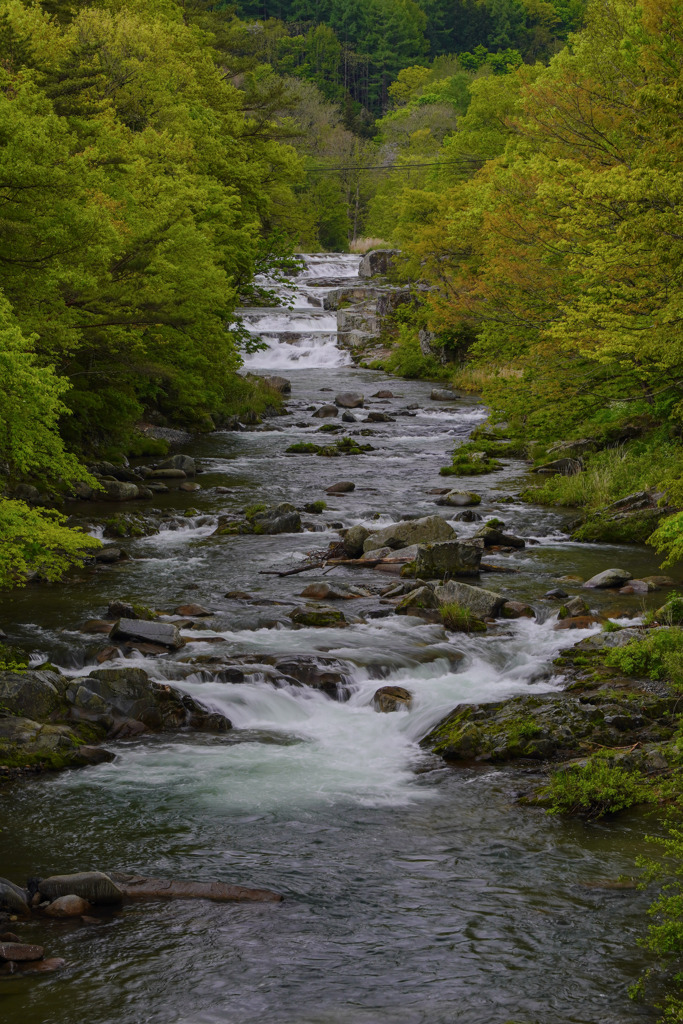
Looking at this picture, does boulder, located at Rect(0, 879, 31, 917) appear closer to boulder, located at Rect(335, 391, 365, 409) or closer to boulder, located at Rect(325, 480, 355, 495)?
boulder, located at Rect(325, 480, 355, 495)


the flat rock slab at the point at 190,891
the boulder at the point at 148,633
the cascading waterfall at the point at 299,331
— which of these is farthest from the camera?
the cascading waterfall at the point at 299,331

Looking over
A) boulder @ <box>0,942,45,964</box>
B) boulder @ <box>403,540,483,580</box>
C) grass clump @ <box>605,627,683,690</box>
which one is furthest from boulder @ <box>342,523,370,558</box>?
boulder @ <box>0,942,45,964</box>

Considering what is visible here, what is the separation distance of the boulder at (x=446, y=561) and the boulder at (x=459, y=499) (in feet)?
19.0

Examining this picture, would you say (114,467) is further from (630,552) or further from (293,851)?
(293,851)

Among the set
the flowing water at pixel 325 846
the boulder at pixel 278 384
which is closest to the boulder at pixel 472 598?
the flowing water at pixel 325 846

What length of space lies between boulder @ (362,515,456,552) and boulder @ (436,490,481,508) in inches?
149

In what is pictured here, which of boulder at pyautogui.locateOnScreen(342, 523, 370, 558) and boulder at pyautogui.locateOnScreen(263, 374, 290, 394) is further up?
boulder at pyautogui.locateOnScreen(263, 374, 290, 394)

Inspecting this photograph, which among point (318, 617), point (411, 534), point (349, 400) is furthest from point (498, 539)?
point (349, 400)

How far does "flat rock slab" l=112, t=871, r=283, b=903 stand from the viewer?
831 centimetres

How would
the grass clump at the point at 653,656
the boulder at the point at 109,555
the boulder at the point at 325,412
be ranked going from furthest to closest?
the boulder at the point at 325,412 → the boulder at the point at 109,555 → the grass clump at the point at 653,656

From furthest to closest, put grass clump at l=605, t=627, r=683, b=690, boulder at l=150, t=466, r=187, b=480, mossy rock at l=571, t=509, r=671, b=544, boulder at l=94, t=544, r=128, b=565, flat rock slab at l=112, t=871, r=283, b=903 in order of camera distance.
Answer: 1. boulder at l=150, t=466, r=187, b=480
2. mossy rock at l=571, t=509, r=671, b=544
3. boulder at l=94, t=544, r=128, b=565
4. grass clump at l=605, t=627, r=683, b=690
5. flat rock slab at l=112, t=871, r=283, b=903

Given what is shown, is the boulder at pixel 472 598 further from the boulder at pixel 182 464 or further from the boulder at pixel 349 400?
the boulder at pixel 349 400

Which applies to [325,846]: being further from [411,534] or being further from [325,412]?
[325,412]

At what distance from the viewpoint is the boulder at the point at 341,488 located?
84.6ft
